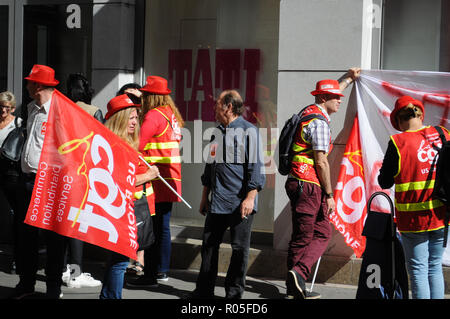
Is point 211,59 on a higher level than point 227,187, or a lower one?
higher

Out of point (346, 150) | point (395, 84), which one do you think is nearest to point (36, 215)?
point (346, 150)

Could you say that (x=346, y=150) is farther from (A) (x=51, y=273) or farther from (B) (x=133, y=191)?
(A) (x=51, y=273)

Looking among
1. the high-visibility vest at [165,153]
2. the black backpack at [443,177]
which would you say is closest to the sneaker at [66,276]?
the high-visibility vest at [165,153]

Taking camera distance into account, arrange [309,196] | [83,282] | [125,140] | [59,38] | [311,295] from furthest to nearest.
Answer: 1. [59,38]
2. [83,282]
3. [311,295]
4. [309,196]
5. [125,140]

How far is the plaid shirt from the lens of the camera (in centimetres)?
600

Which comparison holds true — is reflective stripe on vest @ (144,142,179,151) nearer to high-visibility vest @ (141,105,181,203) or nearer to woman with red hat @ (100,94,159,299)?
high-visibility vest @ (141,105,181,203)

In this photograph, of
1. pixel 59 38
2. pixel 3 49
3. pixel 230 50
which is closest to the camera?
pixel 230 50

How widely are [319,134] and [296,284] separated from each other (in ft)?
4.45

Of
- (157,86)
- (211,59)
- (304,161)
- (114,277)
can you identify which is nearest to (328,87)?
(304,161)

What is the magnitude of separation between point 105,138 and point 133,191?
17.3 inches

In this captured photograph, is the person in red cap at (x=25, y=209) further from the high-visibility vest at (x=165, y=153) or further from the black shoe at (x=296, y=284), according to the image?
the black shoe at (x=296, y=284)

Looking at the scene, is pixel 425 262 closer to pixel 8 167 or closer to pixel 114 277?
pixel 114 277

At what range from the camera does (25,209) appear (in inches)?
236

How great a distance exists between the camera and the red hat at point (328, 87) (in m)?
6.31
